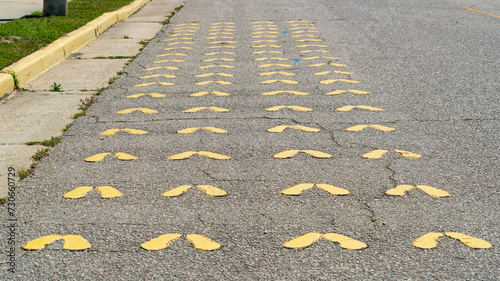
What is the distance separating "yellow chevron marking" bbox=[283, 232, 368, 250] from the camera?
311 centimetres

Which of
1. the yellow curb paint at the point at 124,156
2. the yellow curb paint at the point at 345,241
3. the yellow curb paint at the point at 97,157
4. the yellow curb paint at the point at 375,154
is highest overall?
the yellow curb paint at the point at 375,154

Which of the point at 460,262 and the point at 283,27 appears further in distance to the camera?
the point at 283,27

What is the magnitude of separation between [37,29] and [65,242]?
644 centimetres

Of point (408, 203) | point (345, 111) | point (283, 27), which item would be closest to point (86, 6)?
point (283, 27)

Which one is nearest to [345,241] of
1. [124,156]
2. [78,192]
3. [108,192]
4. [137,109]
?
[108,192]

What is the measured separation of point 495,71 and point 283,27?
4613 millimetres

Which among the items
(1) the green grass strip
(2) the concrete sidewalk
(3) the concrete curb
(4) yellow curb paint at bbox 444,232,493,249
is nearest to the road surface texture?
(4) yellow curb paint at bbox 444,232,493,249

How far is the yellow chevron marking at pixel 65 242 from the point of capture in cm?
310

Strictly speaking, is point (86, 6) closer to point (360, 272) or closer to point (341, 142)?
point (341, 142)

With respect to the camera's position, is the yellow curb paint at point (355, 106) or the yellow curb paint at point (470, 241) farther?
the yellow curb paint at point (355, 106)

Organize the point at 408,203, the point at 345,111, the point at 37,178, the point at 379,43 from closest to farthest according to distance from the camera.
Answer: the point at 408,203, the point at 37,178, the point at 345,111, the point at 379,43

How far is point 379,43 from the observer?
29.5 feet

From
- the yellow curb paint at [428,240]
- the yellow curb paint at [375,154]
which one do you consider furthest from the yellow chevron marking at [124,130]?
the yellow curb paint at [428,240]

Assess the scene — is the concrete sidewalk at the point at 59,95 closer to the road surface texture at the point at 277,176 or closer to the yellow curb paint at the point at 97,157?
the road surface texture at the point at 277,176
